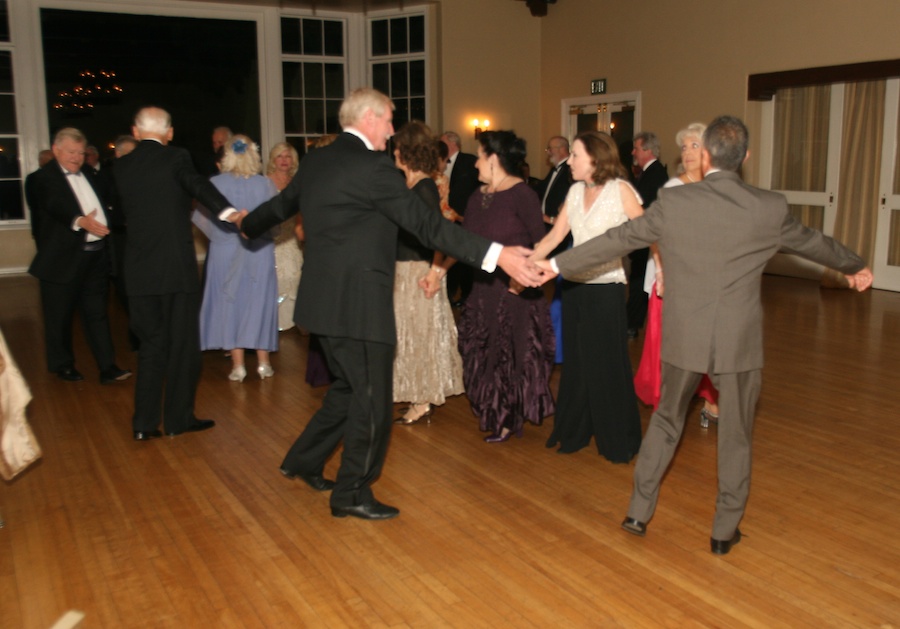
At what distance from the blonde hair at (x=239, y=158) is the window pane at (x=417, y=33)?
8.20 metres

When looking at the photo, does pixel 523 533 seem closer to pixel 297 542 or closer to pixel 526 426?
pixel 297 542

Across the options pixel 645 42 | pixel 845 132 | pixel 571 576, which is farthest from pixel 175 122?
pixel 571 576

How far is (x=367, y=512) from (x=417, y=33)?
11127mm

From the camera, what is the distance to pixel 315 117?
45.2ft

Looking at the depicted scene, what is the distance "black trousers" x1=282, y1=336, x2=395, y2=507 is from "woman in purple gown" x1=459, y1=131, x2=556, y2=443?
112cm

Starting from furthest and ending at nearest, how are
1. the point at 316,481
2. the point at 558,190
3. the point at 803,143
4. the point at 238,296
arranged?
the point at 803,143 < the point at 558,190 < the point at 238,296 < the point at 316,481

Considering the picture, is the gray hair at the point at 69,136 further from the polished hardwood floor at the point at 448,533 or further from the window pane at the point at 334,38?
the window pane at the point at 334,38

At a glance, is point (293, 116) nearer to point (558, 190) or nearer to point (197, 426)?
point (558, 190)

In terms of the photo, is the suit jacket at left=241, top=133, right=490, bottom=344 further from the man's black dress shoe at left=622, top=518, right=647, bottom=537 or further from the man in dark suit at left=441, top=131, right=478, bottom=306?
the man in dark suit at left=441, top=131, right=478, bottom=306

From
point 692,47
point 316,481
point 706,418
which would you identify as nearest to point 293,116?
point 692,47

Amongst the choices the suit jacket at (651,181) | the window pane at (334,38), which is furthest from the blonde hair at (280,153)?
the window pane at (334,38)

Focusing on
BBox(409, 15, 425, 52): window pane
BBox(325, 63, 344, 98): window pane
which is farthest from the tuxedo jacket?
BBox(325, 63, 344, 98): window pane

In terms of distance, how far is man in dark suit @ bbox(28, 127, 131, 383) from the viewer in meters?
5.66

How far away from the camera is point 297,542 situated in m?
3.38
